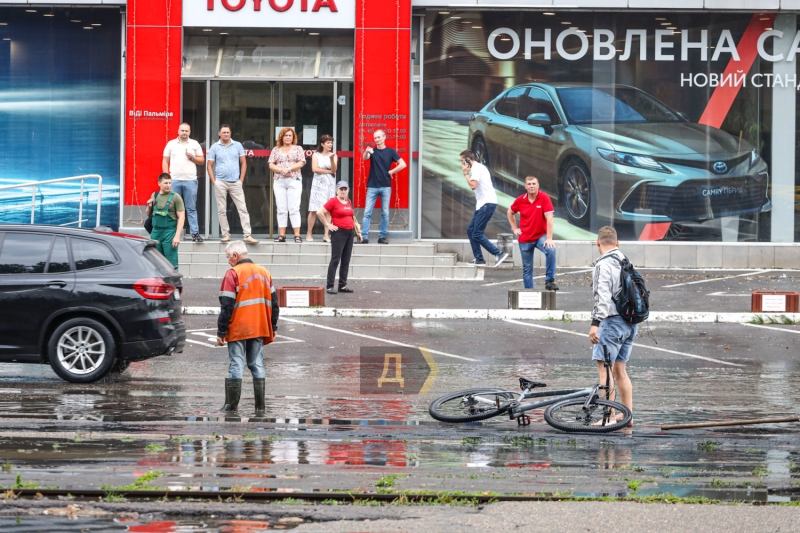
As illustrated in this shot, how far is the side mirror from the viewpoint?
21984 mm

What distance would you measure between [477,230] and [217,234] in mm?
5495

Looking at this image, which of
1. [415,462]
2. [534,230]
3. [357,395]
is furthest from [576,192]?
[415,462]

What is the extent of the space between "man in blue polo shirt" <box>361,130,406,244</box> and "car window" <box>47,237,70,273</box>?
9805 mm

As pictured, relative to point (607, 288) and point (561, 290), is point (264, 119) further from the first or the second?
point (607, 288)

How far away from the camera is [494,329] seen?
49.6 ft

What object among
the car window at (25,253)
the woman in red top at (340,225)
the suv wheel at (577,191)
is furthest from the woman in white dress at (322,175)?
the car window at (25,253)

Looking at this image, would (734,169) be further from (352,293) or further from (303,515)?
(303,515)

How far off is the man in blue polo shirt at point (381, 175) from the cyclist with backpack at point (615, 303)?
37.3 feet

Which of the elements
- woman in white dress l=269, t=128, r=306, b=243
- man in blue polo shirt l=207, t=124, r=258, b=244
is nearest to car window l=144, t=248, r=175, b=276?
man in blue polo shirt l=207, t=124, r=258, b=244

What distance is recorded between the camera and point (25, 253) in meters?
11.3

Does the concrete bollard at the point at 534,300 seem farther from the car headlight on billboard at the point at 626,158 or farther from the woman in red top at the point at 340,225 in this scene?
the car headlight on billboard at the point at 626,158

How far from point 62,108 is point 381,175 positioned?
6.64 m

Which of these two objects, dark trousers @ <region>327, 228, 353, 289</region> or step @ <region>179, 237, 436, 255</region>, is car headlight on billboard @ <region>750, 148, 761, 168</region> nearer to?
step @ <region>179, 237, 436, 255</region>

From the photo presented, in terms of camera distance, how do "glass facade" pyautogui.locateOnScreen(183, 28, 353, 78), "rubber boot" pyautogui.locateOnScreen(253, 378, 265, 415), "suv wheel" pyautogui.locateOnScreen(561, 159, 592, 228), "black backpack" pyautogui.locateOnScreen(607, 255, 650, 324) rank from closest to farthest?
1. "black backpack" pyautogui.locateOnScreen(607, 255, 650, 324)
2. "rubber boot" pyautogui.locateOnScreen(253, 378, 265, 415)
3. "glass facade" pyautogui.locateOnScreen(183, 28, 353, 78)
4. "suv wheel" pyautogui.locateOnScreen(561, 159, 592, 228)
